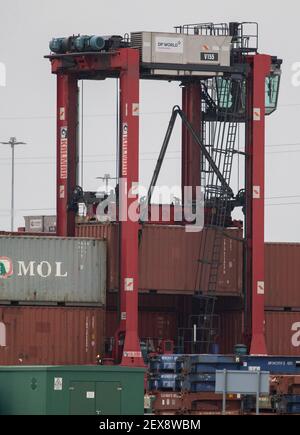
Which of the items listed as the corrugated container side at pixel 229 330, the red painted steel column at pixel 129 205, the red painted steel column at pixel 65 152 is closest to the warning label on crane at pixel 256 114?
the red painted steel column at pixel 129 205

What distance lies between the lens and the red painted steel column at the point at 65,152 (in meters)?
71.8

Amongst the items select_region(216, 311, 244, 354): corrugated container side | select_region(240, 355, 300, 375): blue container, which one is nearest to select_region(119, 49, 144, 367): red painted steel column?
select_region(216, 311, 244, 354): corrugated container side

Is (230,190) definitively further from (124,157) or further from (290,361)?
(290,361)

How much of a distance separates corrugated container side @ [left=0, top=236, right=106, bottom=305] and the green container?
2144 cm

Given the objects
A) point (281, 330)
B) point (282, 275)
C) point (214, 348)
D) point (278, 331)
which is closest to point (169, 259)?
point (214, 348)

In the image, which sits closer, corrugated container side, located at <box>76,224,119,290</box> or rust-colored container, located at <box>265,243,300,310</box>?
corrugated container side, located at <box>76,224,119,290</box>

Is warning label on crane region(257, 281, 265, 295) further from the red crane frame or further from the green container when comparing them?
the green container

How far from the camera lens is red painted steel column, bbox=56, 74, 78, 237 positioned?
71750 mm

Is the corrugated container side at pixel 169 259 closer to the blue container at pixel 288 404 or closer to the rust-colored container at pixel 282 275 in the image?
the rust-colored container at pixel 282 275

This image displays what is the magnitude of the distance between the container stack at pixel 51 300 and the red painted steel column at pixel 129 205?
136cm

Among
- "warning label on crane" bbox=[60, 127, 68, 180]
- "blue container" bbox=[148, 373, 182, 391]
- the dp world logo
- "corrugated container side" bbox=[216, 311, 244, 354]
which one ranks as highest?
"warning label on crane" bbox=[60, 127, 68, 180]

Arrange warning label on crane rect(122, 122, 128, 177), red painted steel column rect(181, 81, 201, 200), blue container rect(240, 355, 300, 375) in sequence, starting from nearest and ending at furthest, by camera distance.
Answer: blue container rect(240, 355, 300, 375)
warning label on crane rect(122, 122, 128, 177)
red painted steel column rect(181, 81, 201, 200)
